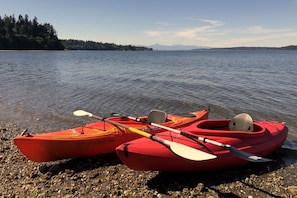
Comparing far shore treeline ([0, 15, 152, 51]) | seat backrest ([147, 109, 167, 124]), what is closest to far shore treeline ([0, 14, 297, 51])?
far shore treeline ([0, 15, 152, 51])

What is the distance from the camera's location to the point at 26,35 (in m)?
124

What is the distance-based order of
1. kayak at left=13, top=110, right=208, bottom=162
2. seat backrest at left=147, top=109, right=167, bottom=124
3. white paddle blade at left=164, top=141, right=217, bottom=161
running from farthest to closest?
seat backrest at left=147, top=109, right=167, bottom=124 < kayak at left=13, top=110, right=208, bottom=162 < white paddle blade at left=164, top=141, right=217, bottom=161

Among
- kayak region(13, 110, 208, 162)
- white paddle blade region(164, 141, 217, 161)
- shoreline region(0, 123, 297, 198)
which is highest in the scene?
white paddle blade region(164, 141, 217, 161)

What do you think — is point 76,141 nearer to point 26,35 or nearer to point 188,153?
point 188,153

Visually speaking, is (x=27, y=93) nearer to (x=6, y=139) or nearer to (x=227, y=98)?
(x=6, y=139)

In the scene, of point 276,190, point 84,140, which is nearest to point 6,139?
point 84,140

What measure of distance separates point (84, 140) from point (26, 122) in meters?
5.25

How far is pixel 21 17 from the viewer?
134 m

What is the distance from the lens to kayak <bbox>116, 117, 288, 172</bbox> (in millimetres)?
6348

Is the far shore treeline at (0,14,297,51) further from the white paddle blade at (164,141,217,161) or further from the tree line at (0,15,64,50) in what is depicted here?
the white paddle blade at (164,141,217,161)

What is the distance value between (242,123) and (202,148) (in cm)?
208

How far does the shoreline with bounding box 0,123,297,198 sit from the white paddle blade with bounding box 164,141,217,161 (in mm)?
904

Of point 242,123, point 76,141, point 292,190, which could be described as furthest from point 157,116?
point 292,190

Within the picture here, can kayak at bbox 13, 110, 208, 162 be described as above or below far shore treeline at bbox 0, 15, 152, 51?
below
